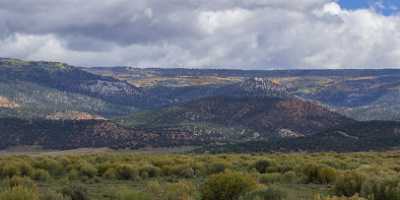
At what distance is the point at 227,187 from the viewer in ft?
83.4

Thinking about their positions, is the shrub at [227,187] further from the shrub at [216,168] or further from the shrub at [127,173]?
the shrub at [216,168]

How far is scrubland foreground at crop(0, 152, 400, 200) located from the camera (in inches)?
Result: 972

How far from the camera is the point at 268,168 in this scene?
41.8 metres

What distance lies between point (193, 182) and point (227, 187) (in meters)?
10.2

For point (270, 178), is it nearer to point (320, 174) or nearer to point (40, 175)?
point (320, 174)

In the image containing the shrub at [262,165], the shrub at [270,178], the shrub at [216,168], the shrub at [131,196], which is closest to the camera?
the shrub at [131,196]

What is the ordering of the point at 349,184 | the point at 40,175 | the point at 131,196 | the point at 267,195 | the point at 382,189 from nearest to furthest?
the point at 267,195 < the point at 131,196 < the point at 382,189 < the point at 349,184 < the point at 40,175

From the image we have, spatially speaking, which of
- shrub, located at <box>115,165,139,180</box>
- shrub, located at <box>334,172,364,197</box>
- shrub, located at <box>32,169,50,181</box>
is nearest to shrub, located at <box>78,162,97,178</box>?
shrub, located at <box>115,165,139,180</box>

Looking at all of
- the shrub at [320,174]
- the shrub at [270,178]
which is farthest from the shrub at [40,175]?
Answer: the shrub at [320,174]

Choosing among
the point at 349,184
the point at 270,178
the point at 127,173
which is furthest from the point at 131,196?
the point at 127,173

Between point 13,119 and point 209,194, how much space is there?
180 meters

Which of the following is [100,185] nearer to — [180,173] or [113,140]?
[180,173]

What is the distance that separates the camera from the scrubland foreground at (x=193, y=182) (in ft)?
81.0

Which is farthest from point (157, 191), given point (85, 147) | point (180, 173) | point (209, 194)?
point (85, 147)
